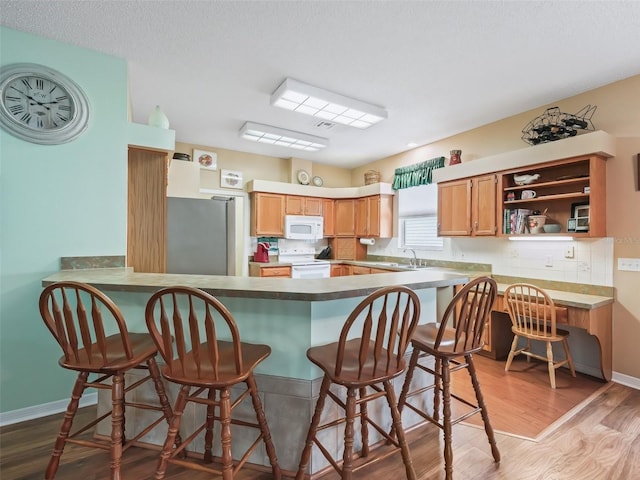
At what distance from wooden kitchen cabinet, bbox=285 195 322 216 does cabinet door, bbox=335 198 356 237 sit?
0.39m

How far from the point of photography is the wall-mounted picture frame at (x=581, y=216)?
288 cm

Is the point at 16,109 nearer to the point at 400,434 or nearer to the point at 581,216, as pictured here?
the point at 400,434

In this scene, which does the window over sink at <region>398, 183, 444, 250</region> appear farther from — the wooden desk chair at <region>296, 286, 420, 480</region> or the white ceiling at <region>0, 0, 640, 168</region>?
the wooden desk chair at <region>296, 286, 420, 480</region>

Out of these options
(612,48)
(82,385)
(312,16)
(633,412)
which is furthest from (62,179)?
(633,412)

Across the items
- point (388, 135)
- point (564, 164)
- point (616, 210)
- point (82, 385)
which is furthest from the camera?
point (388, 135)

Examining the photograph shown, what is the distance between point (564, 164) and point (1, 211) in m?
4.66

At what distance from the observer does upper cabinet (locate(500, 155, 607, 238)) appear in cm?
283

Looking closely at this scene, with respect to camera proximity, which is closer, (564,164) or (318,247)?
(564,164)

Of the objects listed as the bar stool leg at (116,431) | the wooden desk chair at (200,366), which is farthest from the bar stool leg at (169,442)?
the bar stool leg at (116,431)

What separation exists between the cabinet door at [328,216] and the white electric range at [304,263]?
1.53 feet

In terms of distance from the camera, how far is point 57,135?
7.45ft

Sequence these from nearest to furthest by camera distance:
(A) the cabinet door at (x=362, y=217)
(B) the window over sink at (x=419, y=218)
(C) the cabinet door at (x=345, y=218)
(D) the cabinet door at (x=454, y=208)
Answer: (D) the cabinet door at (x=454, y=208)
(B) the window over sink at (x=419, y=218)
(A) the cabinet door at (x=362, y=217)
(C) the cabinet door at (x=345, y=218)

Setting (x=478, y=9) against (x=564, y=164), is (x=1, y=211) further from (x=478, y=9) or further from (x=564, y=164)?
(x=564, y=164)

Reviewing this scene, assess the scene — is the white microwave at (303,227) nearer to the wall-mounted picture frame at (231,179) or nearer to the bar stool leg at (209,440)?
the wall-mounted picture frame at (231,179)
